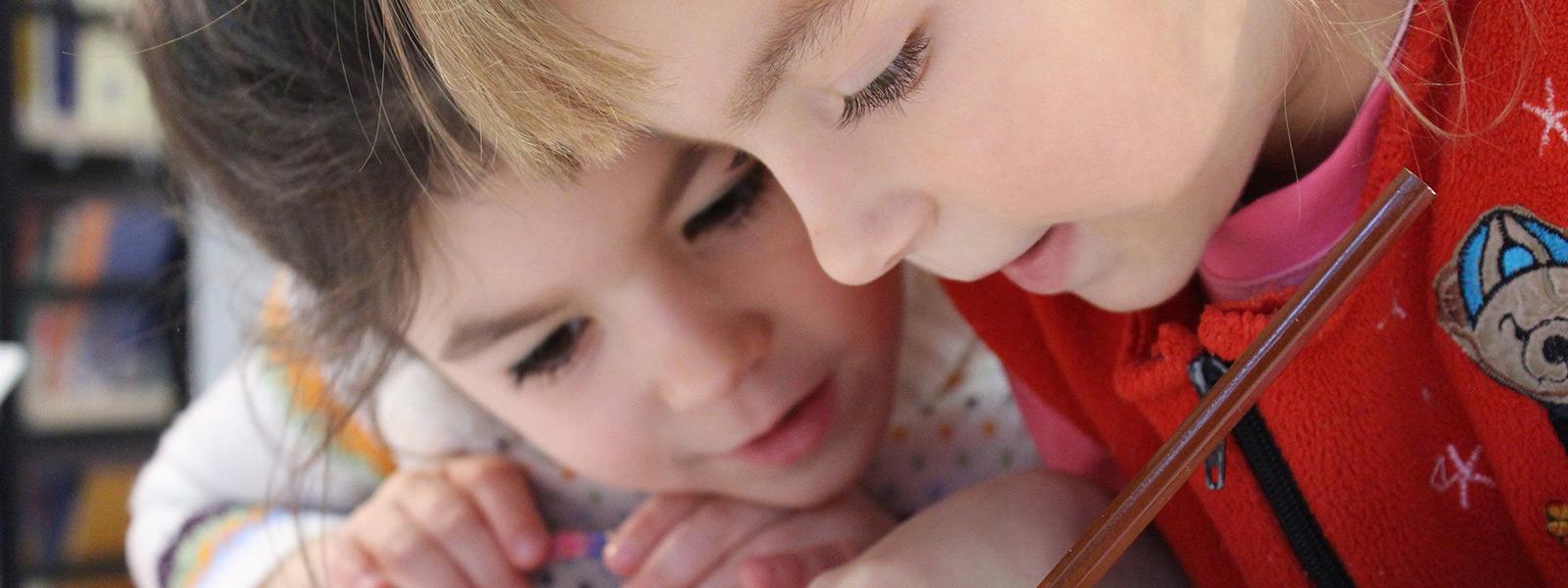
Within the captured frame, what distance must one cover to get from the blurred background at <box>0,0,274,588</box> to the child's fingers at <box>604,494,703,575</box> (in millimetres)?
1065

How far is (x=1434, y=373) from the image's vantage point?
53 centimetres

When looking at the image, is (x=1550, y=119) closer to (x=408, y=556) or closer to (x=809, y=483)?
(x=809, y=483)

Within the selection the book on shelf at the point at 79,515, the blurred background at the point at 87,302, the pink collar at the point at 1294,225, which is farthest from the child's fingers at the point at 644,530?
the book on shelf at the point at 79,515

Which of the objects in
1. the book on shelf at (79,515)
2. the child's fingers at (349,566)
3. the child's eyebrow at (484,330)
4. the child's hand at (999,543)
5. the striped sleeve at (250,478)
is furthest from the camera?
the book on shelf at (79,515)

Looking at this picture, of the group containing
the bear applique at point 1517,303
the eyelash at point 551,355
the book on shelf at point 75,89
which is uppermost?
the bear applique at point 1517,303

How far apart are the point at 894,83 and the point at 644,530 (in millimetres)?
352

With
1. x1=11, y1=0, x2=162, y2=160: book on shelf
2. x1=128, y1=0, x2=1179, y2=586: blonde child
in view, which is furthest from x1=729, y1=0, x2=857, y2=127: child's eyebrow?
x1=11, y1=0, x2=162, y2=160: book on shelf

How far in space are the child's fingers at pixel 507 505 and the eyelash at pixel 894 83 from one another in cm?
40

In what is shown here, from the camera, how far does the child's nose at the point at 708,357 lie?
627 millimetres

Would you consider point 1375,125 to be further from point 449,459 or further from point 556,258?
point 449,459

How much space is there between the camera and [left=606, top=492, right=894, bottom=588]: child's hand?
675 mm

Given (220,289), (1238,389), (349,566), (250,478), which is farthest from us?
(220,289)

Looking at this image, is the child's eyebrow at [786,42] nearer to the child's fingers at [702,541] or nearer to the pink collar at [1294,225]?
the pink collar at [1294,225]

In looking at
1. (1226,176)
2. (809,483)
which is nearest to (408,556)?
(809,483)
